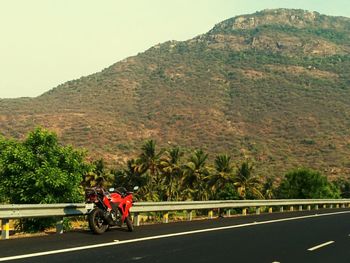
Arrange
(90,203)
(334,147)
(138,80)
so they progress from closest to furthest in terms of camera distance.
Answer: (90,203) < (334,147) < (138,80)

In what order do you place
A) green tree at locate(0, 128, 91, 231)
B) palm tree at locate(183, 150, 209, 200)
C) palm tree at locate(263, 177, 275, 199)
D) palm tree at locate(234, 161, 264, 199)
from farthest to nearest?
palm tree at locate(263, 177, 275, 199), palm tree at locate(234, 161, 264, 199), palm tree at locate(183, 150, 209, 200), green tree at locate(0, 128, 91, 231)

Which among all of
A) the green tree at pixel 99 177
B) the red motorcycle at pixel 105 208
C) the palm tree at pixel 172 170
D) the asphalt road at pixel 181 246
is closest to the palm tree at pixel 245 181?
the palm tree at pixel 172 170

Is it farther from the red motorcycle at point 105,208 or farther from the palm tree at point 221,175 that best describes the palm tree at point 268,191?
the red motorcycle at point 105,208

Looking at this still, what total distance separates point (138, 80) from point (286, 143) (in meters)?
69.5

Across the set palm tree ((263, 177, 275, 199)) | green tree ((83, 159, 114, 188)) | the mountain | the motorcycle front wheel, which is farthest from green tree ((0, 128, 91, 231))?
the mountain

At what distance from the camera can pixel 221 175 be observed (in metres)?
67.9

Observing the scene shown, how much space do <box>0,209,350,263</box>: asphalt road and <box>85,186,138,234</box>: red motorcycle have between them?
1.00ft

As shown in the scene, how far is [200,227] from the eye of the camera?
753 inches

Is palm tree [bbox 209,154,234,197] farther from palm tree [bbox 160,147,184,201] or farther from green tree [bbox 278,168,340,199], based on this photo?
green tree [bbox 278,168,340,199]

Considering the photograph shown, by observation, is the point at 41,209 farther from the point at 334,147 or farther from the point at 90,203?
the point at 334,147

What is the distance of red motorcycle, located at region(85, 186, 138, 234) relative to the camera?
47.5 feet

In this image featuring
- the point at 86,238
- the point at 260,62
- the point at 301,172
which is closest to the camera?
the point at 86,238

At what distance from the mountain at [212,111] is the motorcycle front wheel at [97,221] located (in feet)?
265

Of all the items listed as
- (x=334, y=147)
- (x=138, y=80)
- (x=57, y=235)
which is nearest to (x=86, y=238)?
(x=57, y=235)
